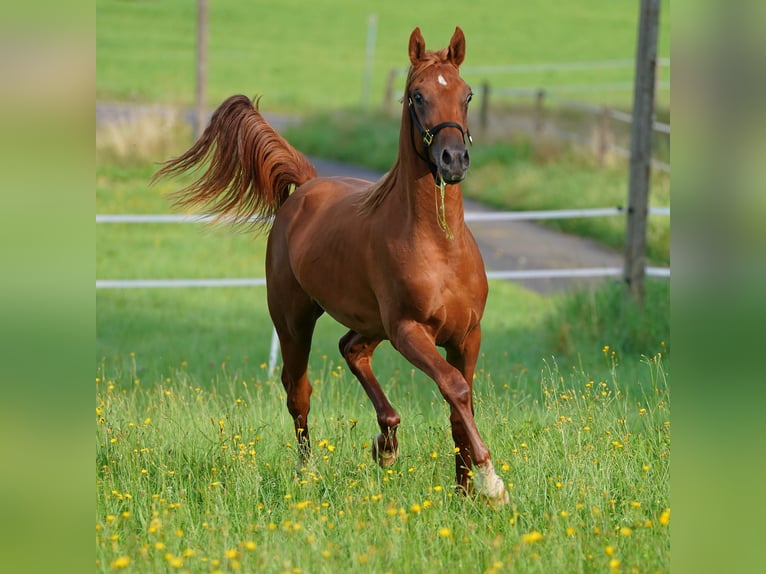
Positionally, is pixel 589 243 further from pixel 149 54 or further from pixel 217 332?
pixel 149 54

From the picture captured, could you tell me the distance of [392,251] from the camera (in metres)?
4.71

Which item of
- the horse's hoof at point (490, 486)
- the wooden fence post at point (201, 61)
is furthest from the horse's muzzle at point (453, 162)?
the wooden fence post at point (201, 61)

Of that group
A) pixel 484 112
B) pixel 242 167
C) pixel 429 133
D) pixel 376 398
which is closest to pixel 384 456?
pixel 376 398

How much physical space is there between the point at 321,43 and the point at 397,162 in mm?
45688

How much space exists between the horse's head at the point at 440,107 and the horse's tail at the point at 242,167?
1.80 m

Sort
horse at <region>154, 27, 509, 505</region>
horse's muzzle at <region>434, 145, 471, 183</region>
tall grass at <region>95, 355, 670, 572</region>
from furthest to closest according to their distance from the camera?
horse at <region>154, 27, 509, 505</region> → horse's muzzle at <region>434, 145, 471, 183</region> → tall grass at <region>95, 355, 670, 572</region>

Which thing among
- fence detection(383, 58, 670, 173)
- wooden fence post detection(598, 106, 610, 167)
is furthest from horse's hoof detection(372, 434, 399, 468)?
wooden fence post detection(598, 106, 610, 167)

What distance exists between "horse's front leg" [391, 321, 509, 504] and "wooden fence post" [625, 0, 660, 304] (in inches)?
232

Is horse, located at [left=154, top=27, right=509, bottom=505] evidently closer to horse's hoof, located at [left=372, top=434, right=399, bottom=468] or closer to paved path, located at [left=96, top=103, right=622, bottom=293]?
horse's hoof, located at [left=372, top=434, right=399, bottom=468]

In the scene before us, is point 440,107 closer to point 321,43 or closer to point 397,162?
point 397,162

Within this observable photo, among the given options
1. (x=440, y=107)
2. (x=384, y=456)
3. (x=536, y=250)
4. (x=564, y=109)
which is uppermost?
(x=440, y=107)

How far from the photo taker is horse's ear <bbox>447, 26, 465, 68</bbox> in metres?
4.59

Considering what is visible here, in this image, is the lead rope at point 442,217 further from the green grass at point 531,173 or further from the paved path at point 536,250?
the green grass at point 531,173
